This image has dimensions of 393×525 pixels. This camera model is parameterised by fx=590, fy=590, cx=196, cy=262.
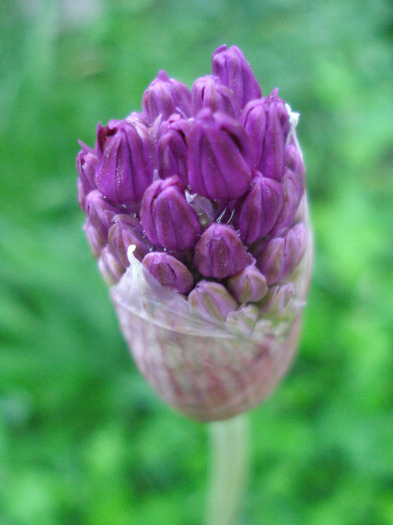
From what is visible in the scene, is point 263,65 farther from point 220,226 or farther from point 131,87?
point 220,226

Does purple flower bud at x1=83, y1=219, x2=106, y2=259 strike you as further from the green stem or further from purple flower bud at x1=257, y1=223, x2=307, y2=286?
the green stem

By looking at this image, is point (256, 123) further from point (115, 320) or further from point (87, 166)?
point (115, 320)

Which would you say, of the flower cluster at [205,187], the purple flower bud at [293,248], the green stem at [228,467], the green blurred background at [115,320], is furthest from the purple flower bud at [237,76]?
the green blurred background at [115,320]

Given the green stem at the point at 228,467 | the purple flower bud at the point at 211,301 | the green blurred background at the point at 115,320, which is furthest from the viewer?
the green blurred background at the point at 115,320

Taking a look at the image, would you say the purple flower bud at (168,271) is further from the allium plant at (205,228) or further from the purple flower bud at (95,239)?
the purple flower bud at (95,239)

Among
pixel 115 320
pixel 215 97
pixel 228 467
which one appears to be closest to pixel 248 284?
pixel 215 97
